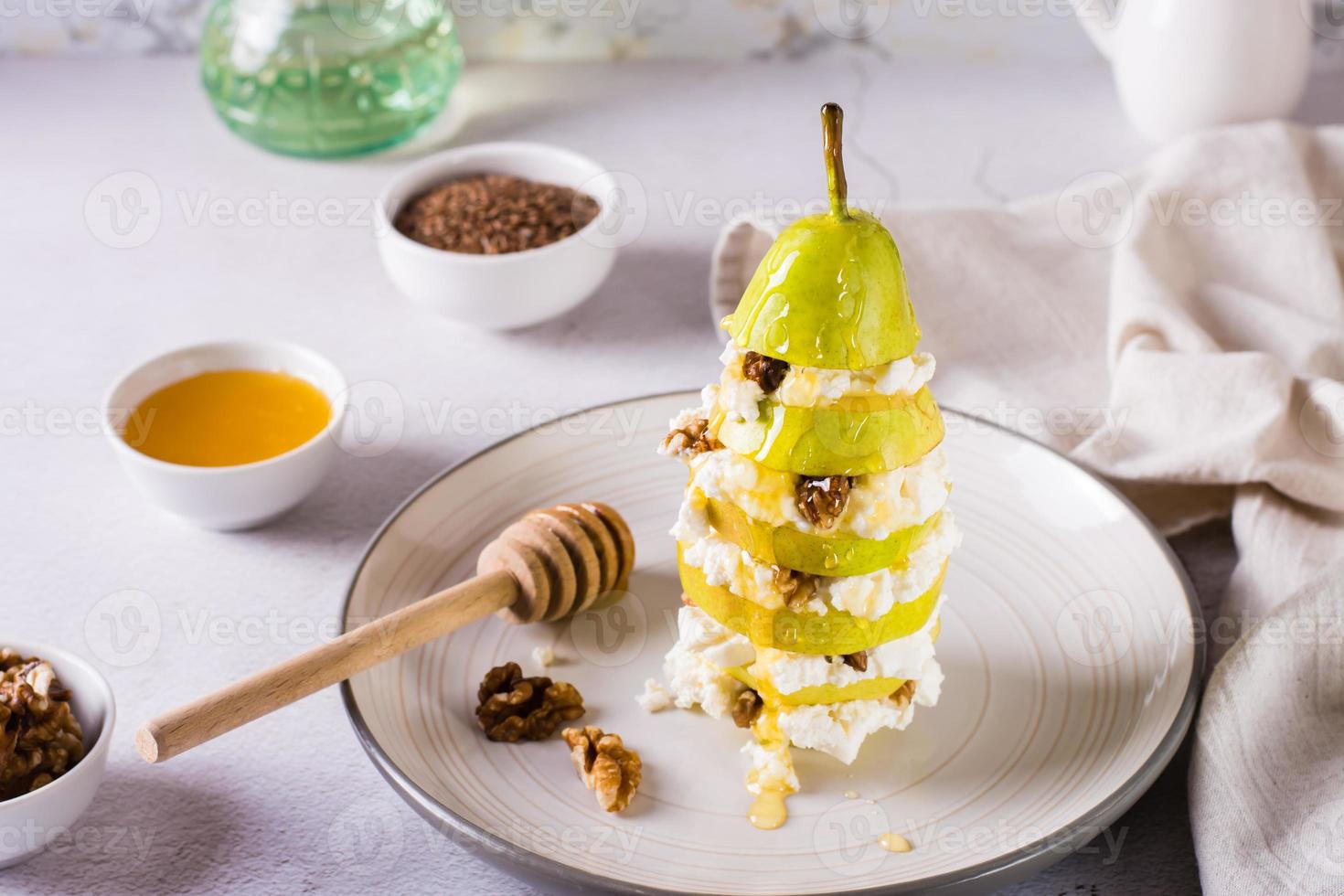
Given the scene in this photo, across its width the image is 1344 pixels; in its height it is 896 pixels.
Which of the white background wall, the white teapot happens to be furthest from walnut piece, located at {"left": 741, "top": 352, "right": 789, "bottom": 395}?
the white background wall

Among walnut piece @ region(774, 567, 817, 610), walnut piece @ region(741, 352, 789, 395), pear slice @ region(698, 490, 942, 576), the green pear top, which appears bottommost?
walnut piece @ region(774, 567, 817, 610)

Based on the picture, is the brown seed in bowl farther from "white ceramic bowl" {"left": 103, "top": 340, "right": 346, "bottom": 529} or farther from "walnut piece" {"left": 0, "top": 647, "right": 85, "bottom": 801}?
"walnut piece" {"left": 0, "top": 647, "right": 85, "bottom": 801}

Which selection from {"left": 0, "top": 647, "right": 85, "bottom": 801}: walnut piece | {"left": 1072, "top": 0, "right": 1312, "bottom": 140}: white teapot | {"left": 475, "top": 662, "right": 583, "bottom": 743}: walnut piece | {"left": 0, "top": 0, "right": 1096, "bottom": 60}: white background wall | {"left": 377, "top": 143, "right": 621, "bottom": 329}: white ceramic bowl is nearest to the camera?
{"left": 0, "top": 647, "right": 85, "bottom": 801}: walnut piece

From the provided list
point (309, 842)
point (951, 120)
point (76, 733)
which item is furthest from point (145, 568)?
point (951, 120)

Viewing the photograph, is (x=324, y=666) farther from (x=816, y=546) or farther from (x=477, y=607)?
(x=816, y=546)

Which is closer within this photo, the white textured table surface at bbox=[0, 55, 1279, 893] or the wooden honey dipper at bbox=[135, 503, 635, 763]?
the wooden honey dipper at bbox=[135, 503, 635, 763]

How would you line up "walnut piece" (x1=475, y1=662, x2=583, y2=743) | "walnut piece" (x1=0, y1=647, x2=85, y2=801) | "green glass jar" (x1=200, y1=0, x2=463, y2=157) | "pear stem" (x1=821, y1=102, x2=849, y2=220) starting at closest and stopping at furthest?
"pear stem" (x1=821, y1=102, x2=849, y2=220), "walnut piece" (x1=0, y1=647, x2=85, y2=801), "walnut piece" (x1=475, y1=662, x2=583, y2=743), "green glass jar" (x1=200, y1=0, x2=463, y2=157)

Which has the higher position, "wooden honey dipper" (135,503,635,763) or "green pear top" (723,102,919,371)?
"green pear top" (723,102,919,371)
